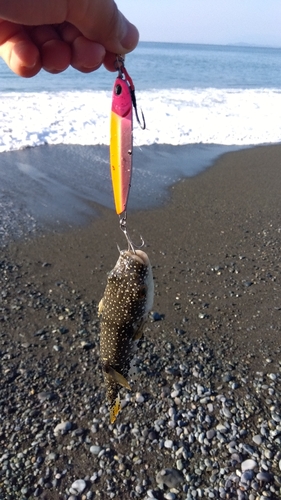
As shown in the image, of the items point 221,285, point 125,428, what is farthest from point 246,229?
point 125,428

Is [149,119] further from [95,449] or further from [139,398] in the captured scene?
[95,449]

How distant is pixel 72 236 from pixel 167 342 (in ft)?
11.5

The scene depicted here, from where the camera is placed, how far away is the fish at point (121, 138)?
98.7 inches

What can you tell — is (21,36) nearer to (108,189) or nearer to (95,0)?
(95,0)

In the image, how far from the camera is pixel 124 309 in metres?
2.99

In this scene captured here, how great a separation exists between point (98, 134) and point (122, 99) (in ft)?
45.8

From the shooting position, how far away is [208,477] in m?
4.45

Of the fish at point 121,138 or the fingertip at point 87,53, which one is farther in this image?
the fingertip at point 87,53

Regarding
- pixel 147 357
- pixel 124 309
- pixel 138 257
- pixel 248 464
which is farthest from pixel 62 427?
pixel 138 257

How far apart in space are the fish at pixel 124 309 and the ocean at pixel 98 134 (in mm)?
6629

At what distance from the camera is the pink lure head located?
250cm

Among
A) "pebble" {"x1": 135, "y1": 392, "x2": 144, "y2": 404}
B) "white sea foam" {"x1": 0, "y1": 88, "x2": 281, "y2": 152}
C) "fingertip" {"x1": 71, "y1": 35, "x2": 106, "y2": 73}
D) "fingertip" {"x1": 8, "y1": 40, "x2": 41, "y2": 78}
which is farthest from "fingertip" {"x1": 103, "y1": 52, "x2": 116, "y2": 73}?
"white sea foam" {"x1": 0, "y1": 88, "x2": 281, "y2": 152}

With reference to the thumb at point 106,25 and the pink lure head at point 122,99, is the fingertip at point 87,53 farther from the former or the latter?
the pink lure head at point 122,99

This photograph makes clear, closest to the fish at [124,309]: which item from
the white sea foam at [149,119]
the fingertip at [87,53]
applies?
the fingertip at [87,53]
